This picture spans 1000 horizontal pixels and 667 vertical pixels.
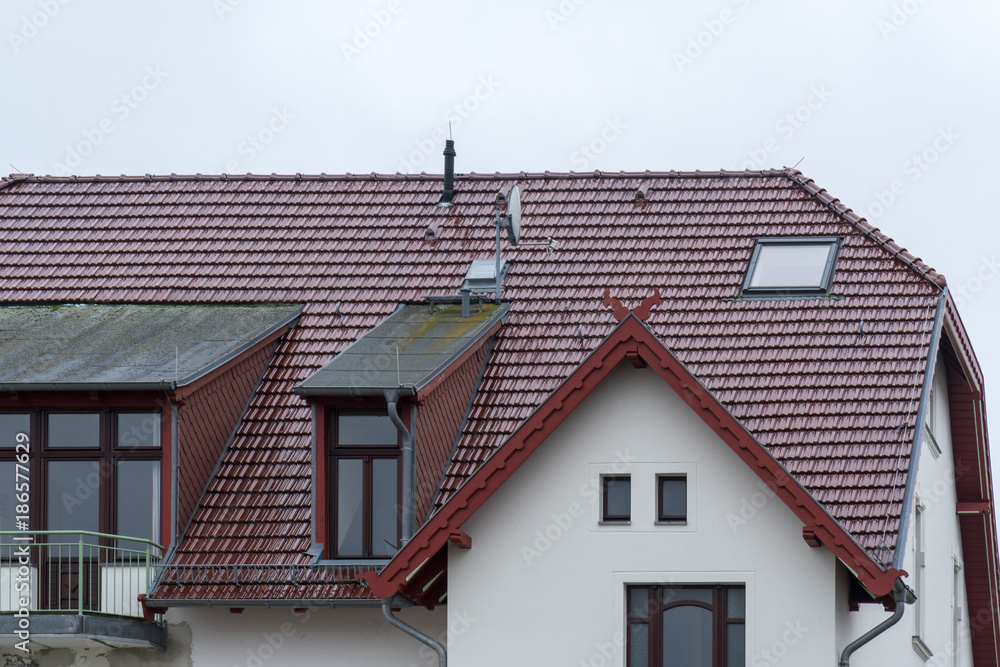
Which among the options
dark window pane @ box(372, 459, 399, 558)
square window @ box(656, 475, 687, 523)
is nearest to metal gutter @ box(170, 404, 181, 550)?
dark window pane @ box(372, 459, 399, 558)

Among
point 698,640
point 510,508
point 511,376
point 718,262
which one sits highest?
point 718,262

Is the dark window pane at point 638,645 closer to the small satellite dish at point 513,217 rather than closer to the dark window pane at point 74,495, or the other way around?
the dark window pane at point 74,495

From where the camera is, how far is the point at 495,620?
19.6 meters

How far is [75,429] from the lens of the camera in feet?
69.5

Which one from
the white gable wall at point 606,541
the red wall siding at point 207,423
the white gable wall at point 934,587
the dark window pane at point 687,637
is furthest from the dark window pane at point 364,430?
the white gable wall at point 934,587

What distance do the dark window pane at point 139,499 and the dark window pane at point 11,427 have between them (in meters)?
1.20

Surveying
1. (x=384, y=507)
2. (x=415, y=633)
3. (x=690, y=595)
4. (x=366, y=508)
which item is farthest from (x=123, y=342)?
(x=690, y=595)

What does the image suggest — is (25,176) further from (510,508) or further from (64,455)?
(510,508)

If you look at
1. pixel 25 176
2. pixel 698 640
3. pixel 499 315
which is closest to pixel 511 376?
pixel 499 315

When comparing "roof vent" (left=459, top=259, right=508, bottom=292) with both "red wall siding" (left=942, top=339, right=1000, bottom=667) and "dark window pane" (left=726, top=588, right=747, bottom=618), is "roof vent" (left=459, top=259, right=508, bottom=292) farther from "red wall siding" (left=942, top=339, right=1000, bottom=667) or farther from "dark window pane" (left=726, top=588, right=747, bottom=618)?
"red wall siding" (left=942, top=339, right=1000, bottom=667)

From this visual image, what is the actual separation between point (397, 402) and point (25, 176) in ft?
31.1

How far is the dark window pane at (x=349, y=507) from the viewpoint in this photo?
2086 centimetres

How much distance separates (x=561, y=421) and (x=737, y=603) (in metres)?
2.70

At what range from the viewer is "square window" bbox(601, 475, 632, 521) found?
1980 cm
